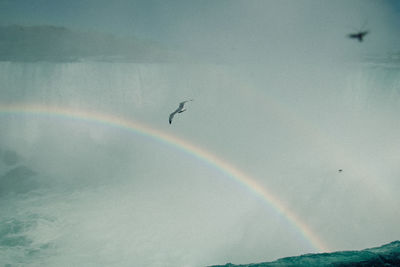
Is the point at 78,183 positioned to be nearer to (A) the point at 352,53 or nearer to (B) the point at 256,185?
(B) the point at 256,185

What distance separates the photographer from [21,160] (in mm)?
13766

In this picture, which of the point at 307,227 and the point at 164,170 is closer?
the point at 307,227

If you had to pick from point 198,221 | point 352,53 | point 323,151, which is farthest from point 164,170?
point 352,53

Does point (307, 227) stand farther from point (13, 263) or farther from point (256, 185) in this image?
point (13, 263)

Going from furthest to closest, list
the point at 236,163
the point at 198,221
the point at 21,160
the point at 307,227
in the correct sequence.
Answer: the point at 236,163 < the point at 21,160 < the point at 198,221 < the point at 307,227

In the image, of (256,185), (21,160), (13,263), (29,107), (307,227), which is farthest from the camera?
(29,107)

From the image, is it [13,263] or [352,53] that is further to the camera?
[352,53]

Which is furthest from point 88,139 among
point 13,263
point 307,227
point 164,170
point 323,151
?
point 323,151

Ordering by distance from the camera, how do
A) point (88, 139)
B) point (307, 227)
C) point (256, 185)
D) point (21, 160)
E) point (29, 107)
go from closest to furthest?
point (307, 227), point (256, 185), point (21, 160), point (88, 139), point (29, 107)

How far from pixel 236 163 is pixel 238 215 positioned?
6185 mm

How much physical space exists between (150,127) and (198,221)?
1470 cm

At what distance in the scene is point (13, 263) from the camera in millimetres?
6680

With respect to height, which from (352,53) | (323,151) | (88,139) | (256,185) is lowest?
(256,185)

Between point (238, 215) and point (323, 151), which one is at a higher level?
point (323, 151)
